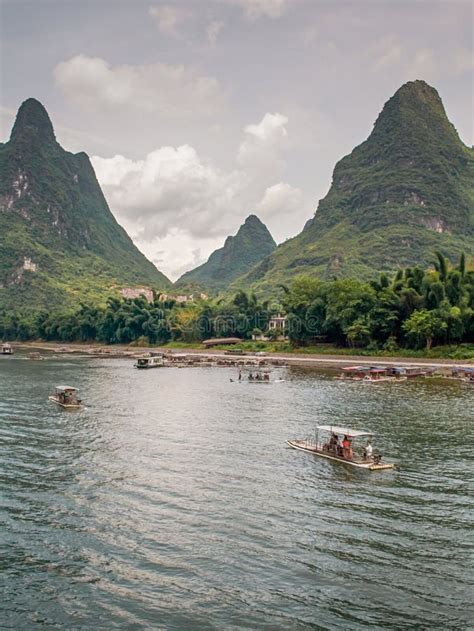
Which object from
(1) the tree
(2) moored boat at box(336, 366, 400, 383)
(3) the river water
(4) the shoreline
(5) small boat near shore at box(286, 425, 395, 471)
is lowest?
(3) the river water

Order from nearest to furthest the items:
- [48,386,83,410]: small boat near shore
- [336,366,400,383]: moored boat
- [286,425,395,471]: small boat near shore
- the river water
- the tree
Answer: the river water < [286,425,395,471]: small boat near shore < [48,386,83,410]: small boat near shore < [336,366,400,383]: moored boat < the tree

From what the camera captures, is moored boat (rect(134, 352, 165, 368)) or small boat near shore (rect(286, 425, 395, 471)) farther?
moored boat (rect(134, 352, 165, 368))

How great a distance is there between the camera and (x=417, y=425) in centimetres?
5222

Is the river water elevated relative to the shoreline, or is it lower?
lower

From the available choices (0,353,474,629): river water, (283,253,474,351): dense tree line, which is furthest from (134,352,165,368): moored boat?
(0,353,474,629): river water

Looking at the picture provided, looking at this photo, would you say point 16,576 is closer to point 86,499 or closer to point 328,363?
point 86,499

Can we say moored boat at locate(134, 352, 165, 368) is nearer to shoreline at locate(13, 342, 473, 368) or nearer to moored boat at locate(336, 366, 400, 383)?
shoreline at locate(13, 342, 473, 368)

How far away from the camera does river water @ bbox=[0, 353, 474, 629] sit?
66.8 feet

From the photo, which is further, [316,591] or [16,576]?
[16,576]

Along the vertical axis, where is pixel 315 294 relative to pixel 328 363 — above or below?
above

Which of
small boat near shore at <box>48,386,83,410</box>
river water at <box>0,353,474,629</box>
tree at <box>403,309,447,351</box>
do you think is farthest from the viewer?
tree at <box>403,309,447,351</box>

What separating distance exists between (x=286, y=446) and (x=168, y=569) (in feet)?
73.3

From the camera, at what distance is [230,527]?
27516 mm

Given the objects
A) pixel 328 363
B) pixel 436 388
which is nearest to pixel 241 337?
pixel 328 363
